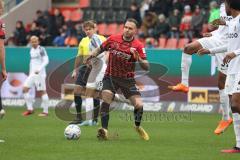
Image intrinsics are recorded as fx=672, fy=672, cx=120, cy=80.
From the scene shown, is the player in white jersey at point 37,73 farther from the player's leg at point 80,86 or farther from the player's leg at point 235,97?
the player's leg at point 235,97

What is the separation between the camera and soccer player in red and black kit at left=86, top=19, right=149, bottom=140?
1382cm

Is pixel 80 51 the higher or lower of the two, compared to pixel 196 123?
higher

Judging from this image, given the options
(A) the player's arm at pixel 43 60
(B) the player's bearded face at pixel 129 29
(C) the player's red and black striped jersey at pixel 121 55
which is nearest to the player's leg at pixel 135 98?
(C) the player's red and black striped jersey at pixel 121 55

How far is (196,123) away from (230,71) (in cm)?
762

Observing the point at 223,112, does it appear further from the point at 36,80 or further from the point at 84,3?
the point at 84,3

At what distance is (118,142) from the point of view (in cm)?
1348

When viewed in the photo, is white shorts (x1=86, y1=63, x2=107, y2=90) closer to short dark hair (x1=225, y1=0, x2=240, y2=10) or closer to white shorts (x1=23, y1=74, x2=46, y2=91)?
white shorts (x1=23, y1=74, x2=46, y2=91)

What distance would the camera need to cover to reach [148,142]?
13523mm

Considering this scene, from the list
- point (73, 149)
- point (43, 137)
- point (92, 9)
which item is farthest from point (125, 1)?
point (73, 149)

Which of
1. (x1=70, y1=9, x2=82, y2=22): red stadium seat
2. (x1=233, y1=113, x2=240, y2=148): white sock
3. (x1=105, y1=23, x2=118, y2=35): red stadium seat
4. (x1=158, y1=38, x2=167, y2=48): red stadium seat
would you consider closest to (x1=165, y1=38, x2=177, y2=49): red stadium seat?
(x1=158, y1=38, x2=167, y2=48): red stadium seat

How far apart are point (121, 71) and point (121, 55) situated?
36 centimetres

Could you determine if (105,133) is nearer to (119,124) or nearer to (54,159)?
(54,159)

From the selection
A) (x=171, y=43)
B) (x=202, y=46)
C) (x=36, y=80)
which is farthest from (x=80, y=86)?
(x=171, y=43)

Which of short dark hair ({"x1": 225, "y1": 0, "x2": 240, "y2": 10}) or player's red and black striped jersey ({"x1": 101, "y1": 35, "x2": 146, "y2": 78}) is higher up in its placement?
short dark hair ({"x1": 225, "y1": 0, "x2": 240, "y2": 10})
